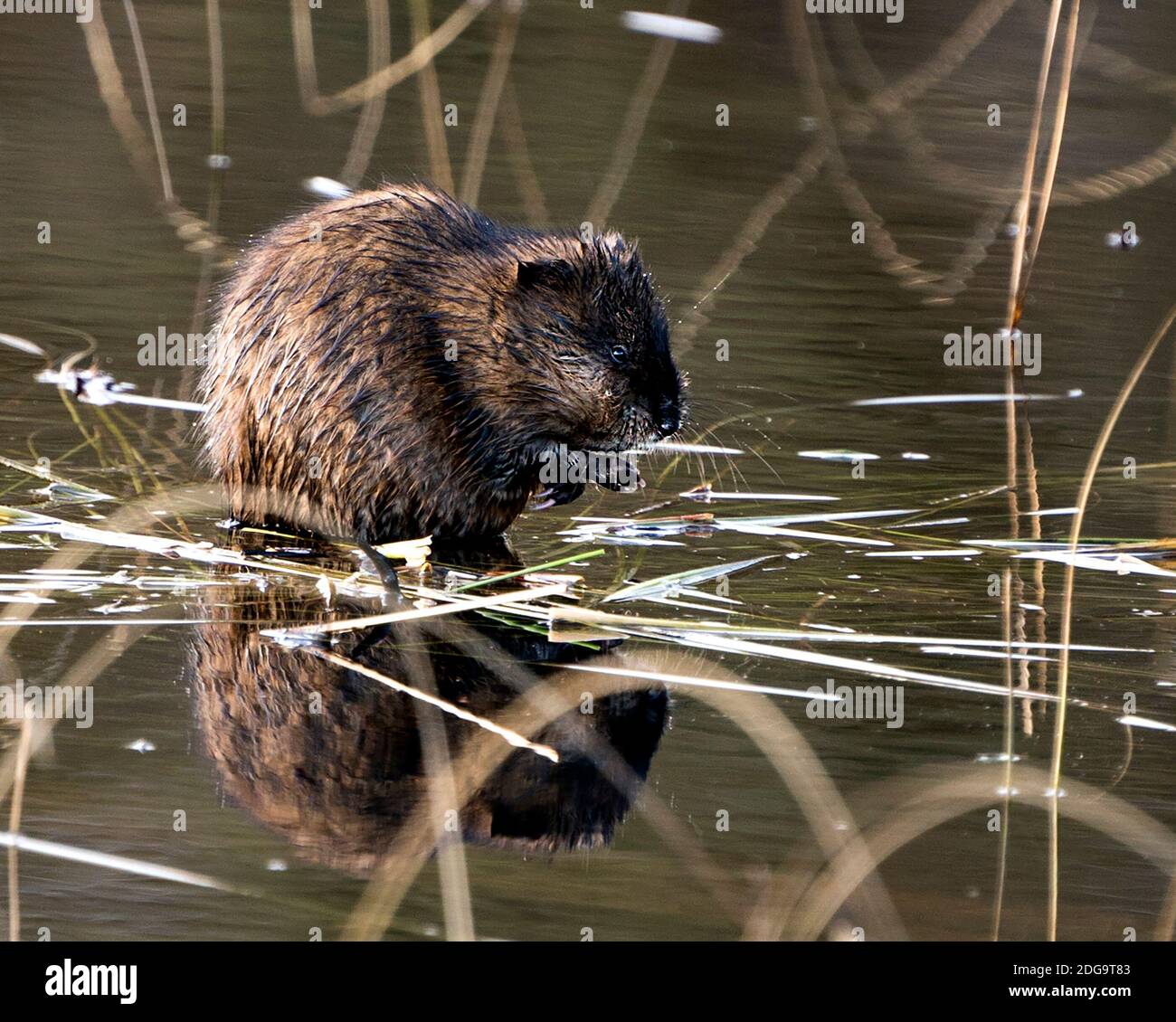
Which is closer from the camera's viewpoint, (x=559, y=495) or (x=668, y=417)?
(x=668, y=417)

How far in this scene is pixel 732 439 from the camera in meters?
6.32

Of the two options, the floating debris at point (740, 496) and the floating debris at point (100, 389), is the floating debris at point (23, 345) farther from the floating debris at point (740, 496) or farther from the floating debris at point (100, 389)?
the floating debris at point (740, 496)

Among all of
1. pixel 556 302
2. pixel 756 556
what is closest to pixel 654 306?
pixel 556 302

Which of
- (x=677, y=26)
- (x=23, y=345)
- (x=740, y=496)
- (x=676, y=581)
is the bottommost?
(x=676, y=581)

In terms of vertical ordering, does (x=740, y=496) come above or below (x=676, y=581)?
above

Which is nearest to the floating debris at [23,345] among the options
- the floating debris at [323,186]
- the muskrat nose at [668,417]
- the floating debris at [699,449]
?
the floating debris at [323,186]

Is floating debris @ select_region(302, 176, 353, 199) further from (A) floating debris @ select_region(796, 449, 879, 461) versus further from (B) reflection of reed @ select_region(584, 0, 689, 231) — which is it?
(A) floating debris @ select_region(796, 449, 879, 461)

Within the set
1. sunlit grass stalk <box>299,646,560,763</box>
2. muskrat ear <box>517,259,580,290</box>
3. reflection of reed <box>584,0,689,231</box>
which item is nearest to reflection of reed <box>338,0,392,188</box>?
reflection of reed <box>584,0,689,231</box>

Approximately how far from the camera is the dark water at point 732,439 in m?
3.58

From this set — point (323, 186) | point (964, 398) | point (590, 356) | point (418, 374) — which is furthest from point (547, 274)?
point (323, 186)

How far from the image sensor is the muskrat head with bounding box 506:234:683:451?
5.57m

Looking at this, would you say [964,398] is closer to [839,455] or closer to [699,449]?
[839,455]

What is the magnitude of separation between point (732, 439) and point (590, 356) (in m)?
0.91
